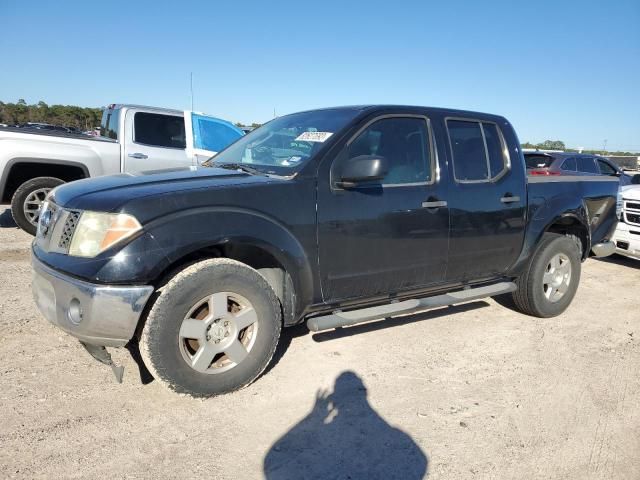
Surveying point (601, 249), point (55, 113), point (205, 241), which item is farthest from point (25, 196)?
point (55, 113)

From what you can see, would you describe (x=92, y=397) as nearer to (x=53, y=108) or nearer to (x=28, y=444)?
(x=28, y=444)

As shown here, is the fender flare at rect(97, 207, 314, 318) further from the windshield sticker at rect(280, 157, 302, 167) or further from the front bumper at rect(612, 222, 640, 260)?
the front bumper at rect(612, 222, 640, 260)

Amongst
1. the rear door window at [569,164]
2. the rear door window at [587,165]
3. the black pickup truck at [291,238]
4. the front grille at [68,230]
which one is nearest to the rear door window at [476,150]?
the black pickup truck at [291,238]

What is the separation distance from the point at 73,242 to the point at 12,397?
1.03 meters

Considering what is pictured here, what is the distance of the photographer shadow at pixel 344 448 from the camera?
2273 millimetres

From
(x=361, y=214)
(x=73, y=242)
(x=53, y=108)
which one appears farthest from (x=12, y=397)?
(x=53, y=108)

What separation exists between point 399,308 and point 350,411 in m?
0.91

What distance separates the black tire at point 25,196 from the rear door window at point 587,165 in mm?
11251

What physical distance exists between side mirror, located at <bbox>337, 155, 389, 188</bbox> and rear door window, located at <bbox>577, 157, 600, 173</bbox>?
10.3 metres

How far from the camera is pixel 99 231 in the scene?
248cm

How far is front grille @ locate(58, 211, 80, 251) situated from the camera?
8.43 ft

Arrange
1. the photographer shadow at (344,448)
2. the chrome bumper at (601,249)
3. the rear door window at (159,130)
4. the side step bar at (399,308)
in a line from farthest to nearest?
the rear door window at (159,130) < the chrome bumper at (601,249) < the side step bar at (399,308) < the photographer shadow at (344,448)

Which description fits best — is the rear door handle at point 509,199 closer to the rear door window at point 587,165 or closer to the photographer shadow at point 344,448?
the photographer shadow at point 344,448

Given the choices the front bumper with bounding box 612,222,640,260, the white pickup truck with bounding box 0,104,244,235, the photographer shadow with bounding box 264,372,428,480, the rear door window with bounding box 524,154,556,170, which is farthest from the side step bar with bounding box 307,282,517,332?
the rear door window with bounding box 524,154,556,170
